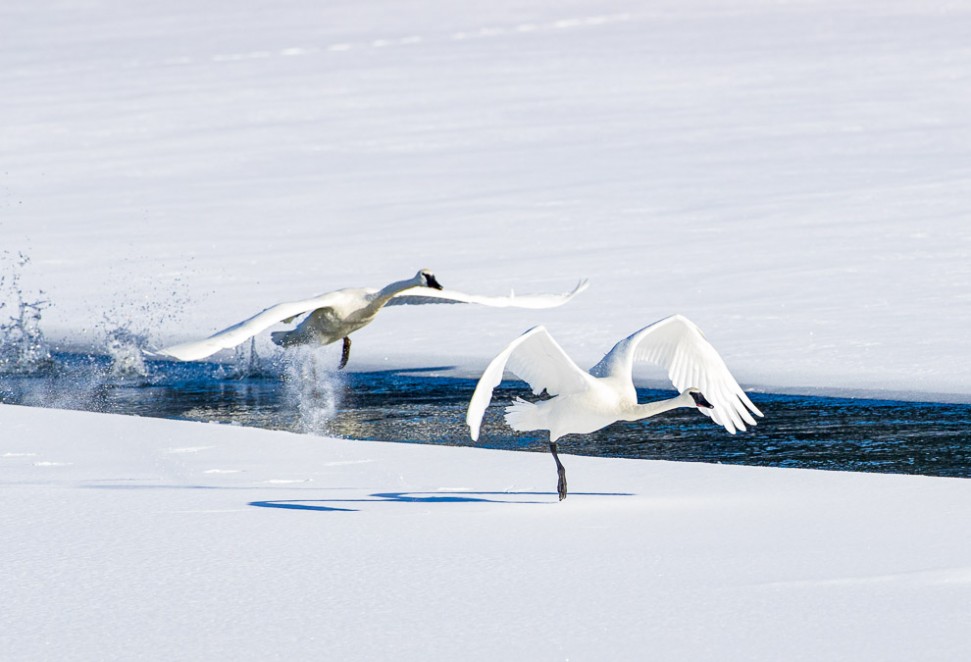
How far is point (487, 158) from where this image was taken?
20297 mm

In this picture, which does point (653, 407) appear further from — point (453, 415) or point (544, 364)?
point (453, 415)

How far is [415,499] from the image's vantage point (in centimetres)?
727

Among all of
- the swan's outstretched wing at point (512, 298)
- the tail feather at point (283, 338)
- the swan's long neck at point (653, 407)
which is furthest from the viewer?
the tail feather at point (283, 338)

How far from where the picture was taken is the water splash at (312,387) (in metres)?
10.2

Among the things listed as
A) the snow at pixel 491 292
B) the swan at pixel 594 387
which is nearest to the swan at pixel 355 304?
the snow at pixel 491 292

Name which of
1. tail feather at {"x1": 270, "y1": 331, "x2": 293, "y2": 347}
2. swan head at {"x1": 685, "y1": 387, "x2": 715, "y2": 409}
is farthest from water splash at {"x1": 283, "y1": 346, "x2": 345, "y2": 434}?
swan head at {"x1": 685, "y1": 387, "x2": 715, "y2": 409}

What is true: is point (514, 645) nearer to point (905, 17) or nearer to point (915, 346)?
point (915, 346)

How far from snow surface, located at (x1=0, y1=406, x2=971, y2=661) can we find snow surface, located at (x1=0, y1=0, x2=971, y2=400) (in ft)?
11.3

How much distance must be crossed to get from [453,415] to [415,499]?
283 cm

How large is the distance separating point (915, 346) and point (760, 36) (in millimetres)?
23327

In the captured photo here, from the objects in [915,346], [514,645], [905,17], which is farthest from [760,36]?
[514,645]

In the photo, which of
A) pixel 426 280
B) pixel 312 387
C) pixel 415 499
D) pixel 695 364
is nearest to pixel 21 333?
pixel 312 387

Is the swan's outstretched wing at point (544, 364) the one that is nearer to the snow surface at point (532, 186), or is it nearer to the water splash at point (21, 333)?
the snow surface at point (532, 186)

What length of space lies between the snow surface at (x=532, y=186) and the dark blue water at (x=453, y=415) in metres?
0.52
